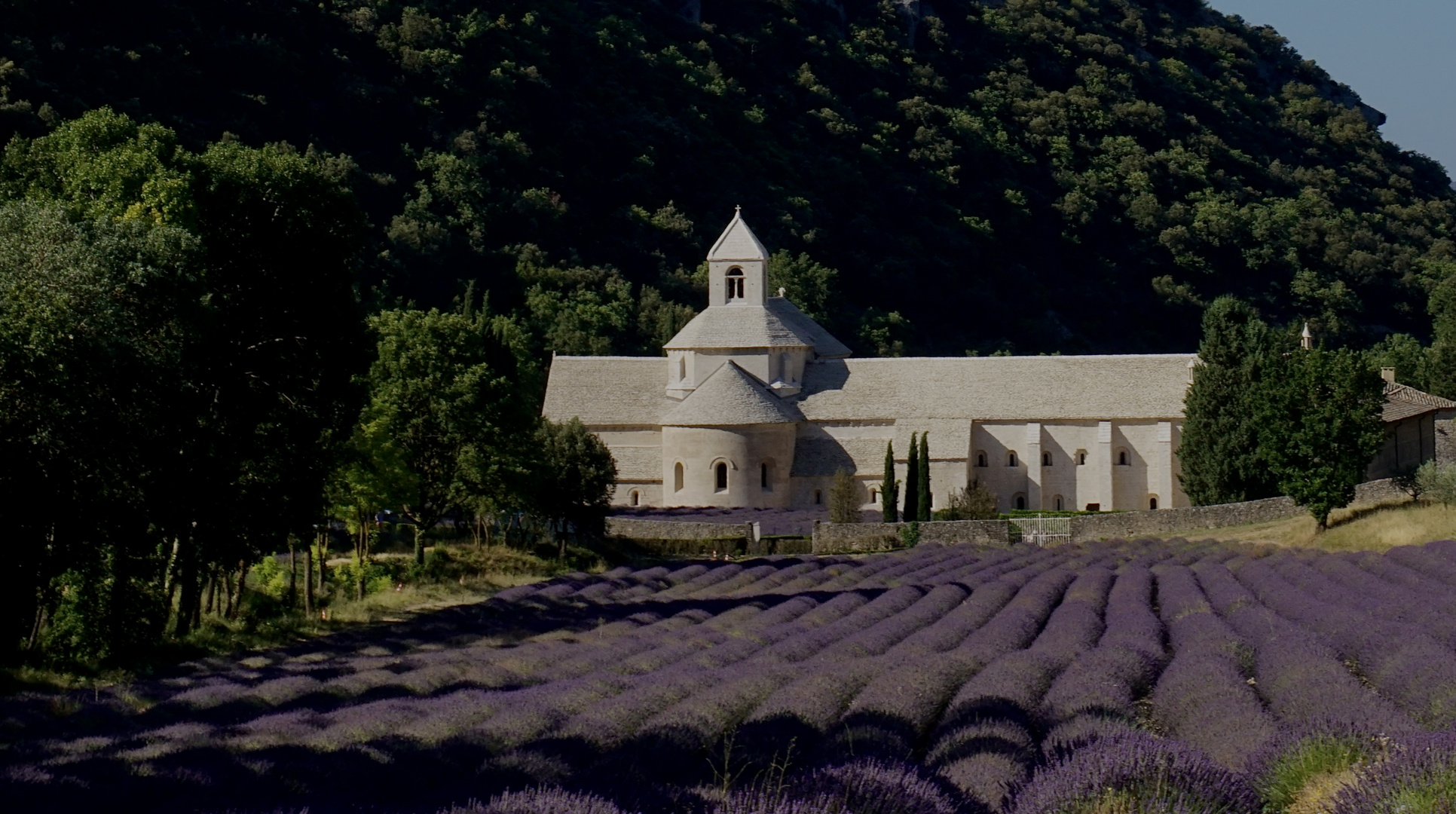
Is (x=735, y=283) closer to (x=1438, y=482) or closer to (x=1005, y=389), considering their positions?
(x=1005, y=389)

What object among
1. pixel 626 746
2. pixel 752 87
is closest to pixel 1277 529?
pixel 626 746

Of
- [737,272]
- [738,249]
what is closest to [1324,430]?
[737,272]

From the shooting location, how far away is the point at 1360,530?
4159cm

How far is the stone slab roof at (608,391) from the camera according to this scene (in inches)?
2537

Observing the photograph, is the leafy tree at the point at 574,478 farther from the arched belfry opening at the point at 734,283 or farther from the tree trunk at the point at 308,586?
the arched belfry opening at the point at 734,283

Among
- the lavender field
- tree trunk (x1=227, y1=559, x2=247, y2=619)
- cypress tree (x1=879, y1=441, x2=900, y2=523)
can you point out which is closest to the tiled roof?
cypress tree (x1=879, y1=441, x2=900, y2=523)

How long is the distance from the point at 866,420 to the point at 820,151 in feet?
250

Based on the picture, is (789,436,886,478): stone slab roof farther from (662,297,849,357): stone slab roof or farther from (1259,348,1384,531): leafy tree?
(1259,348,1384,531): leafy tree

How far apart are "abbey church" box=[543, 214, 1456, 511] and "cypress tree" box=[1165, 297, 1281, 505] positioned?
4855mm

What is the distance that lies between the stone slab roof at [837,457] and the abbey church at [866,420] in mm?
56

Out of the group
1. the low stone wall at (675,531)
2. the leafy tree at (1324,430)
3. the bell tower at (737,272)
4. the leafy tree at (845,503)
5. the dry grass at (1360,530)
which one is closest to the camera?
the dry grass at (1360,530)

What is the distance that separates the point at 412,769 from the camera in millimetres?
11680

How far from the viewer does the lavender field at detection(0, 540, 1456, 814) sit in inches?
392

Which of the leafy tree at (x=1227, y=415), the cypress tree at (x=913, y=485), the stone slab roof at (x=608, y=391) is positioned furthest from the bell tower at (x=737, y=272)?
the leafy tree at (x=1227, y=415)
